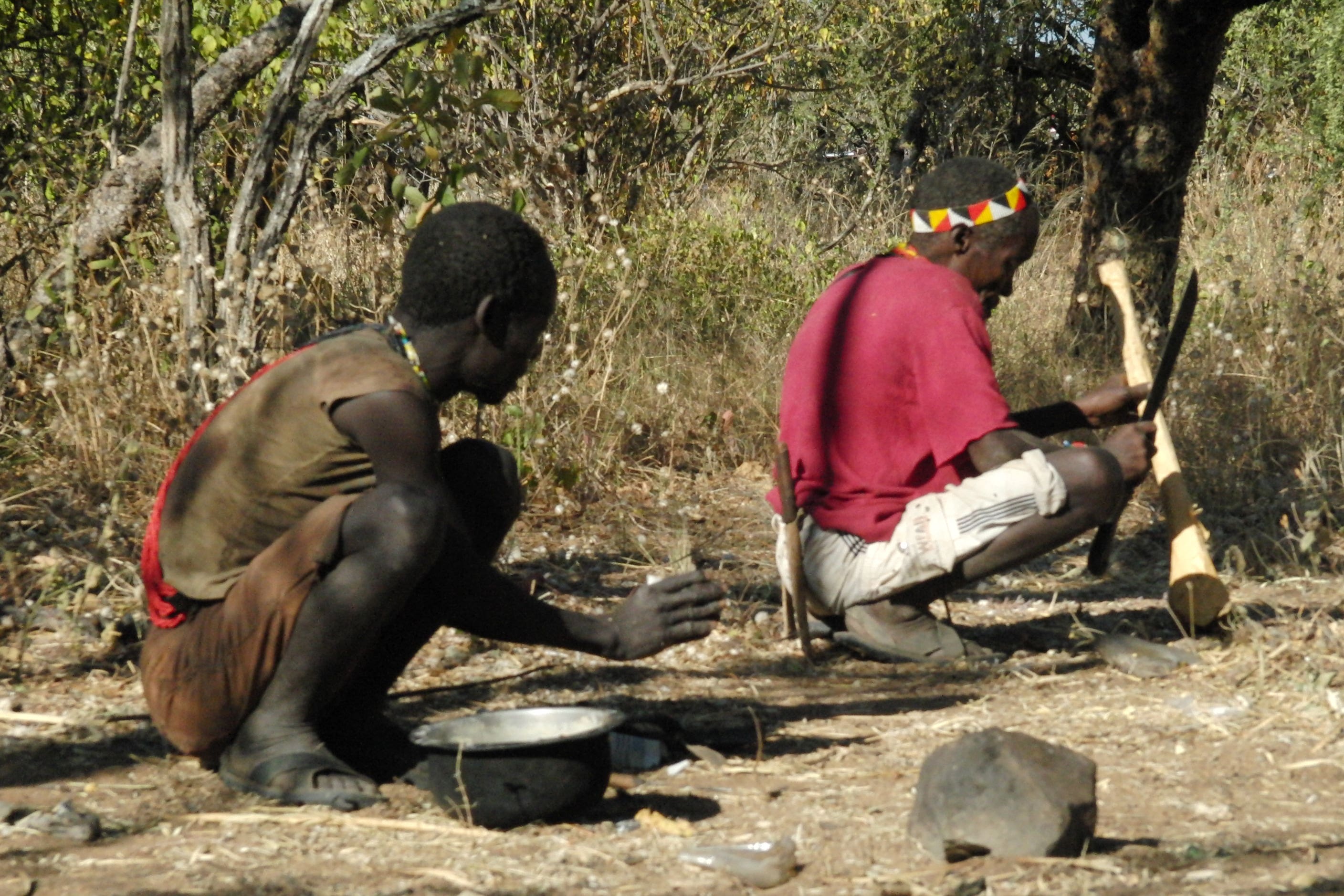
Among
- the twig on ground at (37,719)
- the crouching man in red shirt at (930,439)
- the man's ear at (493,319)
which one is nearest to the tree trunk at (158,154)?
the twig on ground at (37,719)

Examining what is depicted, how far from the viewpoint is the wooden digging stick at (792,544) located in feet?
12.0

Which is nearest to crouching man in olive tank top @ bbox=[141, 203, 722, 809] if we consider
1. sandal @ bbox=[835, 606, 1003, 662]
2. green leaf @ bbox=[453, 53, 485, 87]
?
sandal @ bbox=[835, 606, 1003, 662]

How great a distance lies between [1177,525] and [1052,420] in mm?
441

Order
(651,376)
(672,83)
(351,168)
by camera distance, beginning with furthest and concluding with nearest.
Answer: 1. (672,83)
2. (651,376)
3. (351,168)

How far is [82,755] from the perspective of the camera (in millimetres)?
3238

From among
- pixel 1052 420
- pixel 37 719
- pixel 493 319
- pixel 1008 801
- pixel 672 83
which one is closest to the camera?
pixel 1008 801

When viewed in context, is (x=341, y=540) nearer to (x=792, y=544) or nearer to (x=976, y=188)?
(x=792, y=544)

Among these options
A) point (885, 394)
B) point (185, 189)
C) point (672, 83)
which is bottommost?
point (885, 394)

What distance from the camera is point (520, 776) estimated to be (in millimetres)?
2635

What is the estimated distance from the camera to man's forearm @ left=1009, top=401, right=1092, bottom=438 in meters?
4.04

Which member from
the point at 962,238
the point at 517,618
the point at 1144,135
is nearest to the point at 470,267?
the point at 517,618

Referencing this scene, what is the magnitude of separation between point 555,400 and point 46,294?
177cm

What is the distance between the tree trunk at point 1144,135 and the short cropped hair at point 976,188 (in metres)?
2.77

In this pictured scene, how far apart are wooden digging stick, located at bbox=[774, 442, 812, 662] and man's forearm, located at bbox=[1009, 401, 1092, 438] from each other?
0.70 meters
